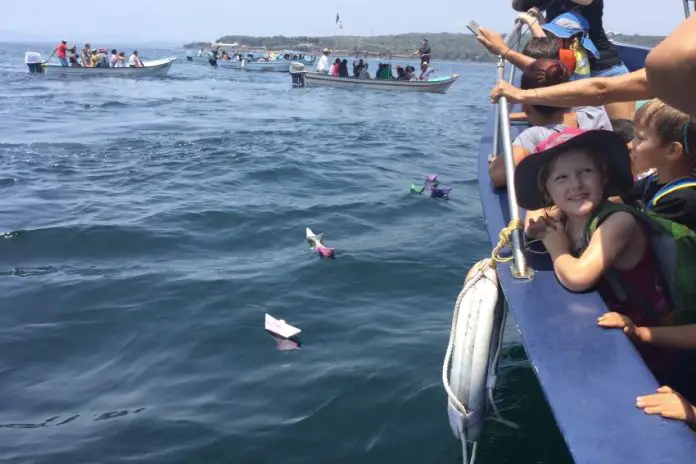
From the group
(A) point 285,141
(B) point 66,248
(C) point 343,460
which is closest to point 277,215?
(B) point 66,248

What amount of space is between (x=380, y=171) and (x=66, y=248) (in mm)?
5530

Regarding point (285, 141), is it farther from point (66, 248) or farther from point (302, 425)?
point (302, 425)

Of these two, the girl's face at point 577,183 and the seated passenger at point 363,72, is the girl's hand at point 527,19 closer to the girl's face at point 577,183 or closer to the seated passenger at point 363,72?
the girl's face at point 577,183

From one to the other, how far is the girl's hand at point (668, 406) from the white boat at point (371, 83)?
27.0 m

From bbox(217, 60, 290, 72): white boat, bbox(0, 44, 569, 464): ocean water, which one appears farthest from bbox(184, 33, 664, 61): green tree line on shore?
bbox(0, 44, 569, 464): ocean water

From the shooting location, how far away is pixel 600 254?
240 centimetres

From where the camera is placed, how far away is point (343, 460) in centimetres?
333

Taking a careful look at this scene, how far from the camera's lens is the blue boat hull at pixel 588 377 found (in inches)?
70.4

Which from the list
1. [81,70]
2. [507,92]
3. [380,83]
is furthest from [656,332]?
[81,70]

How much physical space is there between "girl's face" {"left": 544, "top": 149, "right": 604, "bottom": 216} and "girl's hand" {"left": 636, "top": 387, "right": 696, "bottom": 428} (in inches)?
34.3

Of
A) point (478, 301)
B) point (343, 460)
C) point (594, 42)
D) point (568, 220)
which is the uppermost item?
point (594, 42)

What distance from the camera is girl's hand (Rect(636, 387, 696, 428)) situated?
188 centimetres

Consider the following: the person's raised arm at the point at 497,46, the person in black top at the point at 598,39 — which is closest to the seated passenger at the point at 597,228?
the person's raised arm at the point at 497,46

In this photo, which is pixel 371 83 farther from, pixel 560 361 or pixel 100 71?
pixel 560 361
